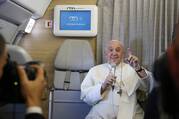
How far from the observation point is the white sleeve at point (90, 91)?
3.20 metres

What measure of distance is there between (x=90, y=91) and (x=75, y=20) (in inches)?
37.4

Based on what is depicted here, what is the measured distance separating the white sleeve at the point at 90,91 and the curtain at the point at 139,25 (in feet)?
1.50

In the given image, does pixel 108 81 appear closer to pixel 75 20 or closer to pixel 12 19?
pixel 75 20

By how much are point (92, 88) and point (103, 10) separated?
991 mm

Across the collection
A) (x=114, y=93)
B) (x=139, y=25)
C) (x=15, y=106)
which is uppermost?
(x=139, y=25)

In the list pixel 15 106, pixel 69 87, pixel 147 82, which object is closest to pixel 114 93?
pixel 147 82

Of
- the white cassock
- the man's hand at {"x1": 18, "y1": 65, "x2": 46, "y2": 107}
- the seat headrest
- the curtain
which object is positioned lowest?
the white cassock

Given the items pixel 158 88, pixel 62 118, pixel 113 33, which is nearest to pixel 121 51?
pixel 113 33

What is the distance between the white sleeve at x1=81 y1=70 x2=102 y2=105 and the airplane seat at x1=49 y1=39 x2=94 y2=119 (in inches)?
Result: 7.3

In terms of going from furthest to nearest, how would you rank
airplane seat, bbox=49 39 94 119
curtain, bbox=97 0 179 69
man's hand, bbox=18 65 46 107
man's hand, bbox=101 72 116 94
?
curtain, bbox=97 0 179 69
airplane seat, bbox=49 39 94 119
man's hand, bbox=101 72 116 94
man's hand, bbox=18 65 46 107

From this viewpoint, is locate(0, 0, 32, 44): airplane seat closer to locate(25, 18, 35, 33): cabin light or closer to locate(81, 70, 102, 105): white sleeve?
locate(25, 18, 35, 33): cabin light

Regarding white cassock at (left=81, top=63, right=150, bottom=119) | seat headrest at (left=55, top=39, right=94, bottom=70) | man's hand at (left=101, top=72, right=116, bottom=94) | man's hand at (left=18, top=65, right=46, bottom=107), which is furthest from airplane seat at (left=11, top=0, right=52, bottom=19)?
man's hand at (left=18, top=65, right=46, bottom=107)

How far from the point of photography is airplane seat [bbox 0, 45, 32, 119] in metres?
1.65

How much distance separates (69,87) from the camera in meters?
3.55
